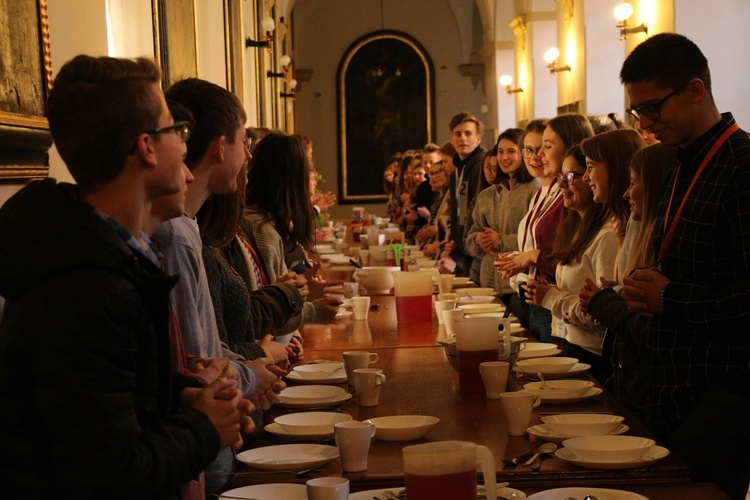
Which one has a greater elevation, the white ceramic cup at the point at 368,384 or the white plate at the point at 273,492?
the white ceramic cup at the point at 368,384

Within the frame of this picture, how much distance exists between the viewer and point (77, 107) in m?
1.36

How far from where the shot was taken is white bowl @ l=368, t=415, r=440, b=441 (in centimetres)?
219

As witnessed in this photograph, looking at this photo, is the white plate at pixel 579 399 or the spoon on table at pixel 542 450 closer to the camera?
the spoon on table at pixel 542 450

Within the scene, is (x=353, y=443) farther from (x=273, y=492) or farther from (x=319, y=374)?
(x=319, y=374)

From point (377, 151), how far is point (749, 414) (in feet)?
60.6

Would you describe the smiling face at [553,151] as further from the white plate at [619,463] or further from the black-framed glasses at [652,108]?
the white plate at [619,463]

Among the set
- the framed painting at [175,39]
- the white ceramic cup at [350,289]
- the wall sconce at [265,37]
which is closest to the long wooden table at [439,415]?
the white ceramic cup at [350,289]

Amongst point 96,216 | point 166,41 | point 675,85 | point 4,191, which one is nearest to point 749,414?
point 675,85

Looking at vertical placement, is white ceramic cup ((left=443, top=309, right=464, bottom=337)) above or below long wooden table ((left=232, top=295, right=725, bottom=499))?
above

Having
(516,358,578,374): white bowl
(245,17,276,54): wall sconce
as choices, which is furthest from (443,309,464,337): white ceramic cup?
(245,17,276,54): wall sconce

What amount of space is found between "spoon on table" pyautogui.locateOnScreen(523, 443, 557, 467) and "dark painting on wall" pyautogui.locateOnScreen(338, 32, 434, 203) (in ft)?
61.1

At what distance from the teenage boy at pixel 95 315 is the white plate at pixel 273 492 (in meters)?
0.36

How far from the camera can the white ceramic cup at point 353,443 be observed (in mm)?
1907

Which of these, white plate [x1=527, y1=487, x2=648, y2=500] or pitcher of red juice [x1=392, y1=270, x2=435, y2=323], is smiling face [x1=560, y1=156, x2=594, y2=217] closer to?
pitcher of red juice [x1=392, y1=270, x2=435, y2=323]
